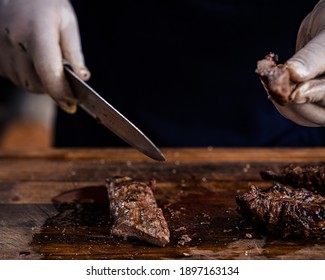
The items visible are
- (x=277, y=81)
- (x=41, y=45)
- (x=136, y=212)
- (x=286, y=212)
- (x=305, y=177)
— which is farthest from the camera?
(x=41, y=45)

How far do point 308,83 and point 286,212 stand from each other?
0.57m

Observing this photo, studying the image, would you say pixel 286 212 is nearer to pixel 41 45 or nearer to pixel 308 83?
pixel 308 83

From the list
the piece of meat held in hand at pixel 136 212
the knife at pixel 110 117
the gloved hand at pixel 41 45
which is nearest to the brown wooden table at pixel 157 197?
the piece of meat held in hand at pixel 136 212

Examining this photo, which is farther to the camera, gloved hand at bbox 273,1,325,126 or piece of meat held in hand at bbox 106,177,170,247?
piece of meat held in hand at bbox 106,177,170,247

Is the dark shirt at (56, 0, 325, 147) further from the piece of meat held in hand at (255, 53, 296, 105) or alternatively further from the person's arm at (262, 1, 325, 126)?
the piece of meat held in hand at (255, 53, 296, 105)

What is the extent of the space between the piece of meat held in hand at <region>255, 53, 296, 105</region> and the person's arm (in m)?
0.03

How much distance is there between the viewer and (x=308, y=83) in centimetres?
254

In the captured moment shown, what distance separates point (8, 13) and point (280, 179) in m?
1.84

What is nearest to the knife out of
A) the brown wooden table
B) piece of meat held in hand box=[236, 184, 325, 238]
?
the brown wooden table

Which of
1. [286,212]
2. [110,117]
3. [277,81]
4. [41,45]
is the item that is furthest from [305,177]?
[41,45]

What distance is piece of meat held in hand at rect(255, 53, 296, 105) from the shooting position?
2.46m

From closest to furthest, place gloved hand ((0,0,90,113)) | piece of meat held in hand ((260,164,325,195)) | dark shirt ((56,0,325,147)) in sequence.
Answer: piece of meat held in hand ((260,164,325,195)) → gloved hand ((0,0,90,113)) → dark shirt ((56,0,325,147))

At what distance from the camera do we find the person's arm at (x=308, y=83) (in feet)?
8.18

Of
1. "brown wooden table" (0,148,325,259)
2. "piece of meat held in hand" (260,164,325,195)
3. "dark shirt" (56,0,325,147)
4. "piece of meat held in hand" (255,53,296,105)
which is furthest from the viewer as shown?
"dark shirt" (56,0,325,147)
